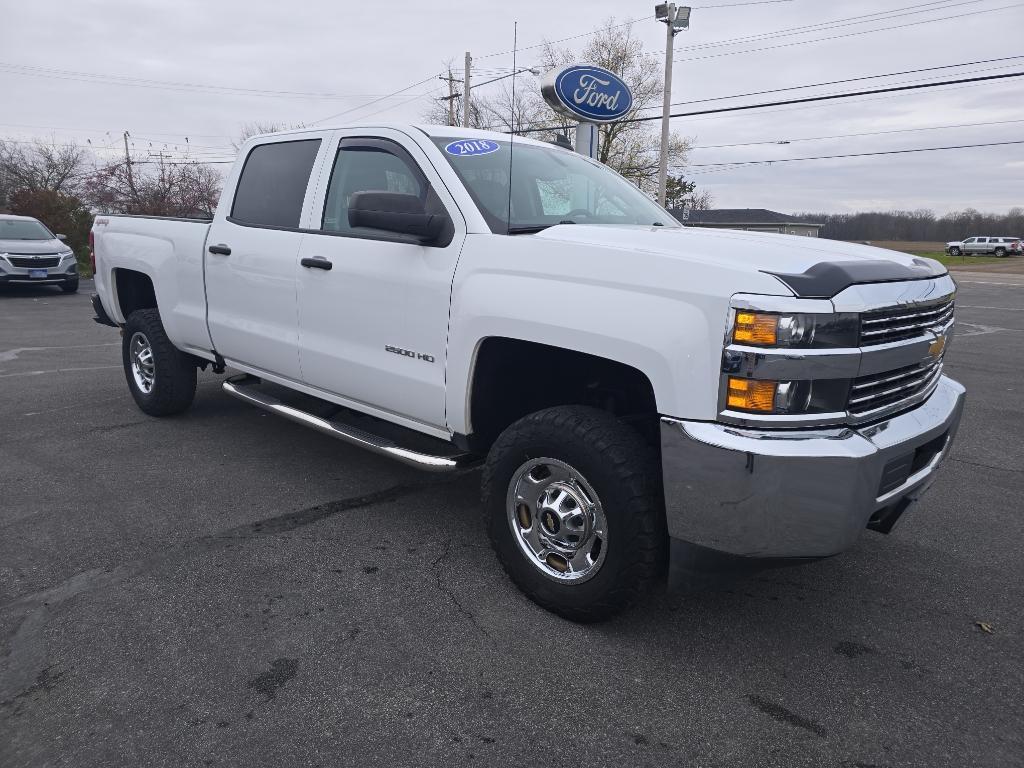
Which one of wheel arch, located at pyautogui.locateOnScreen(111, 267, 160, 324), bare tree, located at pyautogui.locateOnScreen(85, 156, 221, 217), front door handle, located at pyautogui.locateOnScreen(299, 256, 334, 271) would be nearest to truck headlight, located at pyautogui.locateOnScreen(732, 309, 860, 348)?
front door handle, located at pyautogui.locateOnScreen(299, 256, 334, 271)

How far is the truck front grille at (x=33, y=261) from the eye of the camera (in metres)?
14.7

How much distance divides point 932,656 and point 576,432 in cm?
157

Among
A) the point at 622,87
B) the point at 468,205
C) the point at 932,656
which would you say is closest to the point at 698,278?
the point at 468,205

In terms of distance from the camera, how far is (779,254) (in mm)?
2584

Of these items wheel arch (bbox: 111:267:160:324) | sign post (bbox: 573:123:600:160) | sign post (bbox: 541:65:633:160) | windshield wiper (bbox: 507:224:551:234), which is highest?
sign post (bbox: 541:65:633:160)

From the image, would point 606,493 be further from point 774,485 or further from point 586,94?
point 586,94

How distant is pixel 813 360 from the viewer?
2311mm

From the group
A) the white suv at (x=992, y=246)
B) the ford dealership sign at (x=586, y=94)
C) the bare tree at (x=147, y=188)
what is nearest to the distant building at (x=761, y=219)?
the white suv at (x=992, y=246)

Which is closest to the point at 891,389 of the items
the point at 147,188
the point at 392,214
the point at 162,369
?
the point at 392,214

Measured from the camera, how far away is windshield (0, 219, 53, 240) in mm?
15172

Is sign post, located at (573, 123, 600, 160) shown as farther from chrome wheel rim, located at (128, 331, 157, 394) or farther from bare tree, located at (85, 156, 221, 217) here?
bare tree, located at (85, 156, 221, 217)

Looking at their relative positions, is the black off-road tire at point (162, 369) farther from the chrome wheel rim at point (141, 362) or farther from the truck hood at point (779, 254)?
the truck hood at point (779, 254)

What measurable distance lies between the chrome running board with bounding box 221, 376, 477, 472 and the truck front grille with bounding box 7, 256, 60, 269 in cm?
1273

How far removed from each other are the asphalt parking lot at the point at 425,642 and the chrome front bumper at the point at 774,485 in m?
0.32
